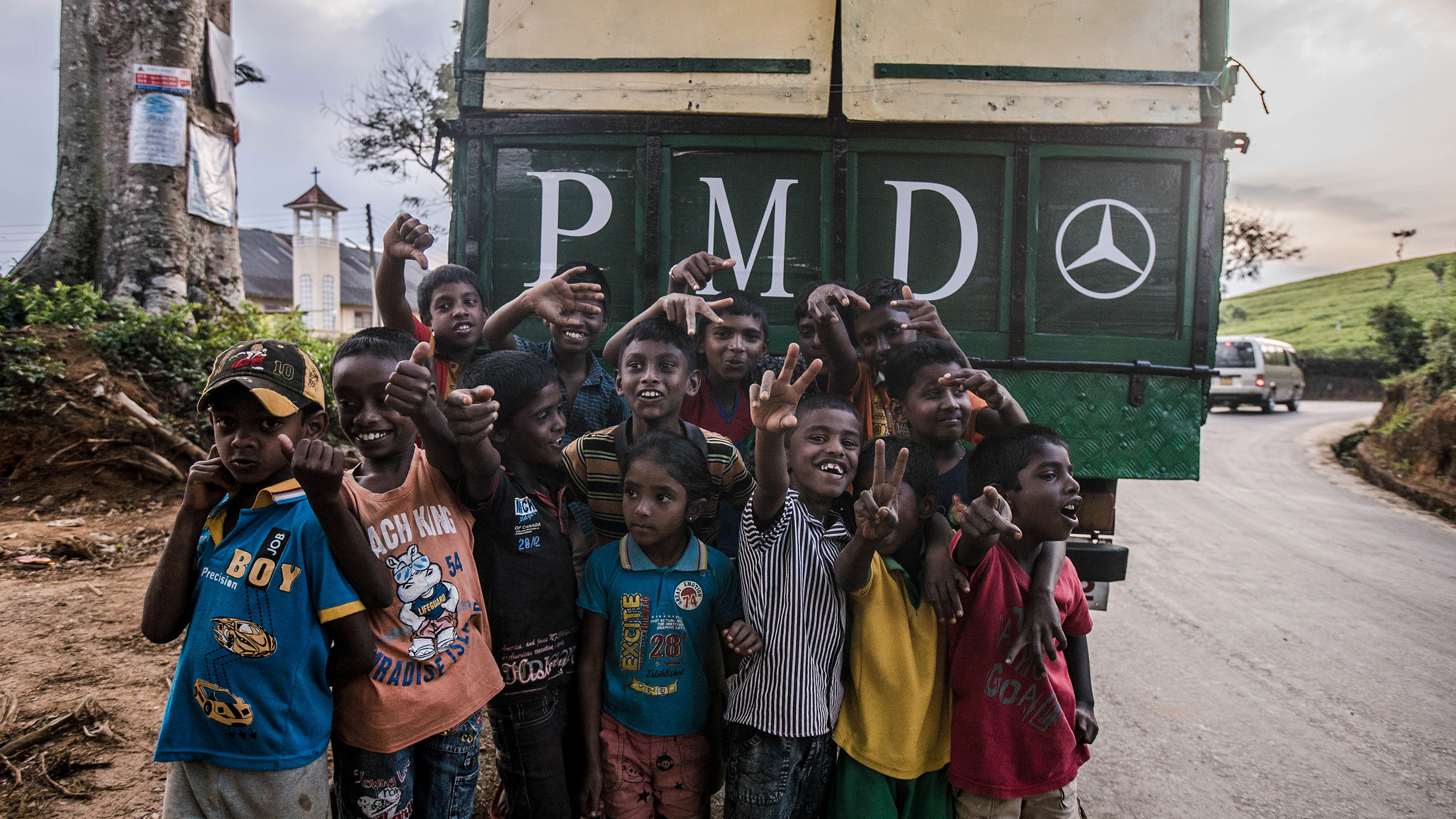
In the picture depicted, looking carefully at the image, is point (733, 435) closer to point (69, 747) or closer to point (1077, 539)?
point (1077, 539)

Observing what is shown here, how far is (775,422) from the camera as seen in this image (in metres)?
1.77

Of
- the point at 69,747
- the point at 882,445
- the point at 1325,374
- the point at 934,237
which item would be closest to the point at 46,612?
the point at 69,747

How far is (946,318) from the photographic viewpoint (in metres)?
2.90

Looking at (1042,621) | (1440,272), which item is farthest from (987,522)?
(1440,272)

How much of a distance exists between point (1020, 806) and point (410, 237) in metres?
2.21

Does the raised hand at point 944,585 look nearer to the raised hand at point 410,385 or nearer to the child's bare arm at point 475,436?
the child's bare arm at point 475,436

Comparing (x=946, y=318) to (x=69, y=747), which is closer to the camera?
(x=69, y=747)

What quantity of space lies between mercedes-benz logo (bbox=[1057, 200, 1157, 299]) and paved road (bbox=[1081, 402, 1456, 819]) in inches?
69.8

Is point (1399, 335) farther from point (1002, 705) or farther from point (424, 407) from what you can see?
point (424, 407)

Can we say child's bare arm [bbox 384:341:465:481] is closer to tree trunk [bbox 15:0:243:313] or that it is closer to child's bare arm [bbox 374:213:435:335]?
child's bare arm [bbox 374:213:435:335]

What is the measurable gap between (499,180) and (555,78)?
1.39ft

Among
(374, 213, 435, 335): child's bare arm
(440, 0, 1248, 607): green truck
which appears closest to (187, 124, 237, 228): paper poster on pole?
(440, 0, 1248, 607): green truck

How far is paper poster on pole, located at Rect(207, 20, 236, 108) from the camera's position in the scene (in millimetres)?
6277

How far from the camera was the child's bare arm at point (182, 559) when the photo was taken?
1517 mm
